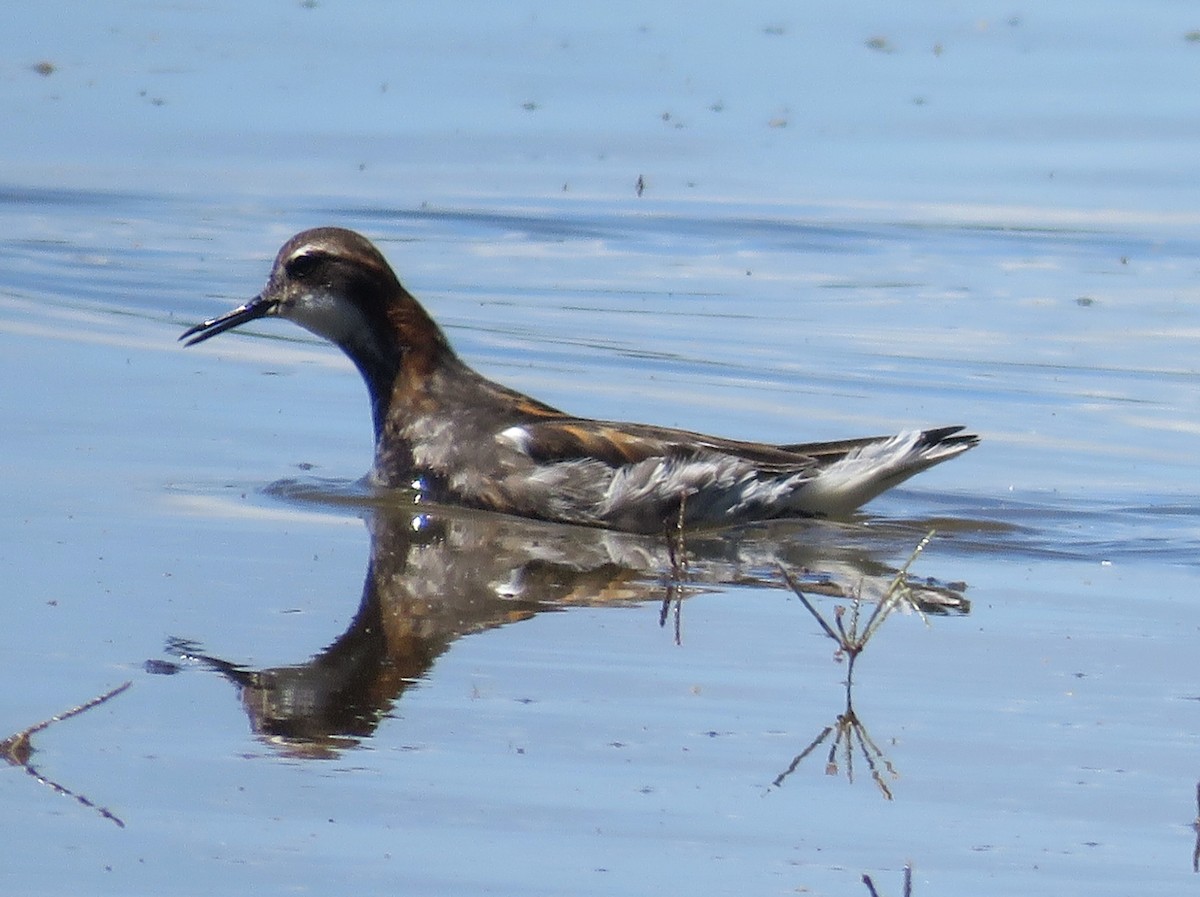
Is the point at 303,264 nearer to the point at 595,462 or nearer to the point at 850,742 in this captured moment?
the point at 595,462

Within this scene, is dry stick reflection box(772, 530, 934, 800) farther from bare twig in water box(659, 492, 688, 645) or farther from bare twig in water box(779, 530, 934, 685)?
bare twig in water box(659, 492, 688, 645)

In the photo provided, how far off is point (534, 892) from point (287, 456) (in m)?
5.47

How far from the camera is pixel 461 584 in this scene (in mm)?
8875

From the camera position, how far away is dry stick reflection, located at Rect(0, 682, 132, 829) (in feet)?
19.9

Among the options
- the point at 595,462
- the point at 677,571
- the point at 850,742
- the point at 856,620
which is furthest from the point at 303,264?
the point at 850,742

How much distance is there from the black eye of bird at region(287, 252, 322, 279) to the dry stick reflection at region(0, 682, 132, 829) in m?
4.67

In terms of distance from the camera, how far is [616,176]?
1819 centimetres

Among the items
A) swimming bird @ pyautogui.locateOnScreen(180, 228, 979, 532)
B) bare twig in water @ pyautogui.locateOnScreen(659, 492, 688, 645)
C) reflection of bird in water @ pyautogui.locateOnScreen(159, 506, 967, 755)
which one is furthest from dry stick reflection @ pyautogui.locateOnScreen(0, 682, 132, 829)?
swimming bird @ pyautogui.locateOnScreen(180, 228, 979, 532)

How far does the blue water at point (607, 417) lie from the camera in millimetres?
6168

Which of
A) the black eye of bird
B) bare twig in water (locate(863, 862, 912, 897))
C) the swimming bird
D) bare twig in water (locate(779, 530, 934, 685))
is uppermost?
the black eye of bird

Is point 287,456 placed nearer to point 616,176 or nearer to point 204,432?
point 204,432

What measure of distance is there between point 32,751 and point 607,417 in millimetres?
5939

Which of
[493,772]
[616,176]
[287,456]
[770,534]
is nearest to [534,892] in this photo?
[493,772]

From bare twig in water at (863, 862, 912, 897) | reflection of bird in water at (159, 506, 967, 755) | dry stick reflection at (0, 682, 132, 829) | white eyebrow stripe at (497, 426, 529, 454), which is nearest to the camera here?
bare twig in water at (863, 862, 912, 897)
